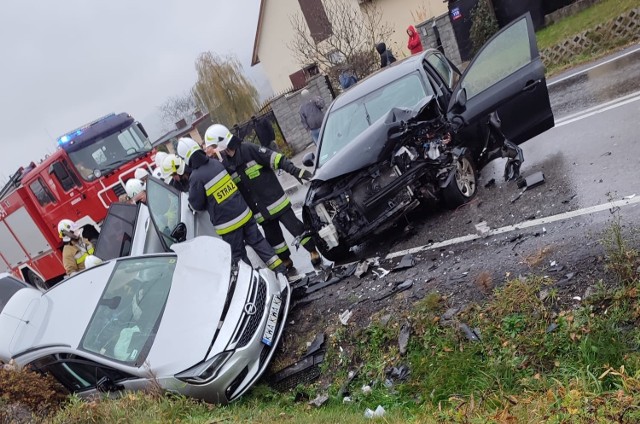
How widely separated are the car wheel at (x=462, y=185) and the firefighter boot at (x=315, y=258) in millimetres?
1891

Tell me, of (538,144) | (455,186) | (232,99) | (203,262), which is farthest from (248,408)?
(232,99)

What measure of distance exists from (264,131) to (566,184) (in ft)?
43.5

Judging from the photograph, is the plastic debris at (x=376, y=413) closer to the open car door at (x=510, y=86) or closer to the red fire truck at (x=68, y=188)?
the open car door at (x=510, y=86)

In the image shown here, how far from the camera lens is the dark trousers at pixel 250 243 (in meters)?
6.35

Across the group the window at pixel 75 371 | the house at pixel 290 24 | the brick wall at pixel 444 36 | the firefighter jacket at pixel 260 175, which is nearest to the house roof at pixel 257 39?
the house at pixel 290 24

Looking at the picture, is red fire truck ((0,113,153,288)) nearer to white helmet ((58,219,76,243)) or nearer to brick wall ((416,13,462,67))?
white helmet ((58,219,76,243))

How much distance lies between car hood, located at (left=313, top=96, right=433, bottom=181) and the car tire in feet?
2.97

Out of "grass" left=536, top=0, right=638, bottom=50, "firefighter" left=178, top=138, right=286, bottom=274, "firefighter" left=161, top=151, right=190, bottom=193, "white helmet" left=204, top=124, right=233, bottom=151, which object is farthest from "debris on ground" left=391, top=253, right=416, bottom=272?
"grass" left=536, top=0, right=638, bottom=50

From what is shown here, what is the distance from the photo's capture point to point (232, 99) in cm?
3588

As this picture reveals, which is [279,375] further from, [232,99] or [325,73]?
[232,99]

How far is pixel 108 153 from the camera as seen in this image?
535 inches

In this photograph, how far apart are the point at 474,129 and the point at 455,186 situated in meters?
0.85

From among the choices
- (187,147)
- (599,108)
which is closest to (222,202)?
(187,147)

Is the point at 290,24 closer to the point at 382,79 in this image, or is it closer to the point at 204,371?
the point at 382,79
